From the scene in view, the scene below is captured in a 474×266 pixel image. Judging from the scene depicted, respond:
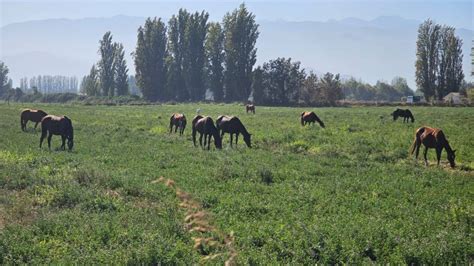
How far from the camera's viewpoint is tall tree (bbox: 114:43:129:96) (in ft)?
347

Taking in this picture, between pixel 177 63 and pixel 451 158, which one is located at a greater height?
pixel 177 63

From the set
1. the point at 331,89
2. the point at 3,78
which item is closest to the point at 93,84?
the point at 331,89

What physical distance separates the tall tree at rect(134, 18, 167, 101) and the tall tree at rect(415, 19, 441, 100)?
48.8 m

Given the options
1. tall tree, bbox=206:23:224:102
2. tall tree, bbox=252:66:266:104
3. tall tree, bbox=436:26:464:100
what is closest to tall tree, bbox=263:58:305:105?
tall tree, bbox=252:66:266:104

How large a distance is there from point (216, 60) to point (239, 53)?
17.3 ft

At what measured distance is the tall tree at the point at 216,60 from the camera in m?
92.0

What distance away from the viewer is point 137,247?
28.8ft

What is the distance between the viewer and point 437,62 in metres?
91.3

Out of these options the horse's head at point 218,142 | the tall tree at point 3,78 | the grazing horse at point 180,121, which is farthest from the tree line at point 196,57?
the tall tree at point 3,78

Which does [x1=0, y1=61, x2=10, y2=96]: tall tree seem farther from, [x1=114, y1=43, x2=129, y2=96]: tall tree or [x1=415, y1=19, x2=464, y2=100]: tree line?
[x1=415, y1=19, x2=464, y2=100]: tree line

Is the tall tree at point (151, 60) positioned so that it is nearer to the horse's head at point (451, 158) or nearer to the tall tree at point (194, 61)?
the tall tree at point (194, 61)

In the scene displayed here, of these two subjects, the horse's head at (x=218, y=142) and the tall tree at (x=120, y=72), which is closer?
the horse's head at (x=218, y=142)

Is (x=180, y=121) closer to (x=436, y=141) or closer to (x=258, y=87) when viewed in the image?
(x=436, y=141)

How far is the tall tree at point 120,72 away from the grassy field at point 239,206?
86074mm
